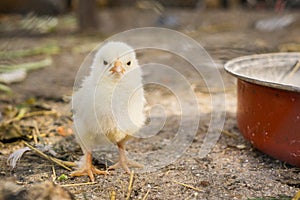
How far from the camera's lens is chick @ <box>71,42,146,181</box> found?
5.40ft

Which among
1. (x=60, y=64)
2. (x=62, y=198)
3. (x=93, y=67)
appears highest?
(x=93, y=67)

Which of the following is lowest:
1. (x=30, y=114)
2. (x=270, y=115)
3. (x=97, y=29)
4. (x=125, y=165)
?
(x=97, y=29)

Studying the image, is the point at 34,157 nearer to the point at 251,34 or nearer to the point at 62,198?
the point at 62,198

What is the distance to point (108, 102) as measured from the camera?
5.41 feet

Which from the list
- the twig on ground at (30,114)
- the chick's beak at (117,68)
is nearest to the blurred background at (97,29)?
the twig on ground at (30,114)

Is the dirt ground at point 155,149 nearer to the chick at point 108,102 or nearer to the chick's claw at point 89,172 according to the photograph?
the chick's claw at point 89,172

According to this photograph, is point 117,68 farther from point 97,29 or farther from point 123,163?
point 97,29

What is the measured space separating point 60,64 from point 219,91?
1424 mm

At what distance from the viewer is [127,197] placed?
1.52m

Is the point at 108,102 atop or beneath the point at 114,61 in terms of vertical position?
beneath

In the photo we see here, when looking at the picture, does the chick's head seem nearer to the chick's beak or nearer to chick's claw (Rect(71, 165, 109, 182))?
the chick's beak

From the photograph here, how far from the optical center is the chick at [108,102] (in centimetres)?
164

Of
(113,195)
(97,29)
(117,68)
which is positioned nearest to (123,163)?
(113,195)

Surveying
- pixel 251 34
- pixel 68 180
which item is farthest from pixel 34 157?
pixel 251 34
